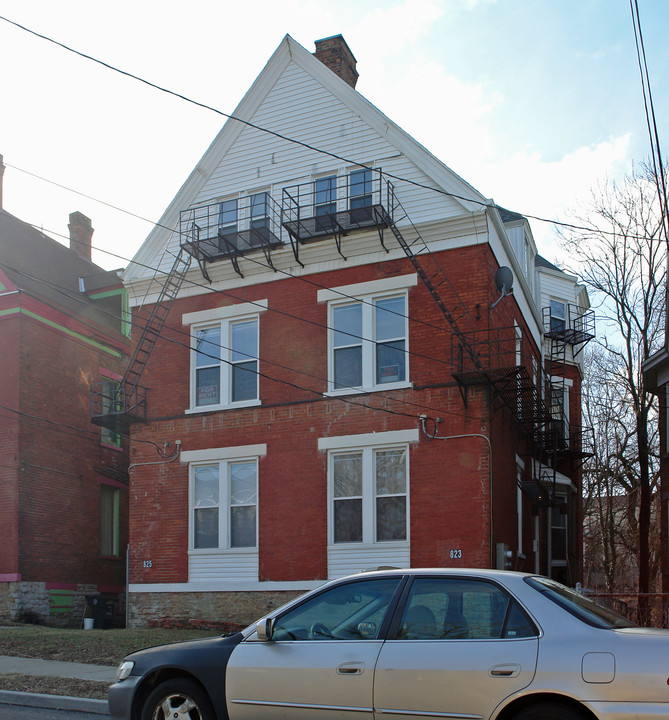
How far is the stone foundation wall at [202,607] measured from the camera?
1833 centimetres

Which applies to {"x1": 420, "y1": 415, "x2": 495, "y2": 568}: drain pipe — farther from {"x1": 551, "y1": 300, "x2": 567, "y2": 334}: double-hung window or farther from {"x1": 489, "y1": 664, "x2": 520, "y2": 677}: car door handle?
{"x1": 551, "y1": 300, "x2": 567, "y2": 334}: double-hung window

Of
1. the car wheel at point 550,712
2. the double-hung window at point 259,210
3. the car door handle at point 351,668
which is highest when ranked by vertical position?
the double-hung window at point 259,210

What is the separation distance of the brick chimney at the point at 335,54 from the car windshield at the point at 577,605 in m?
17.6

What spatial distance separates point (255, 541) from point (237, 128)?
9.87 m

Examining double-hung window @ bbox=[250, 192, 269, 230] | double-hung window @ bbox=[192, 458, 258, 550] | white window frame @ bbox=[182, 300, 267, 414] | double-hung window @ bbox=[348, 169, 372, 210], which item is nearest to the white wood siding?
double-hung window @ bbox=[192, 458, 258, 550]

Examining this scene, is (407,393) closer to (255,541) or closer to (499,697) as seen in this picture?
(255,541)

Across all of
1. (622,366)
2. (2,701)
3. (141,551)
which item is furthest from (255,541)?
(622,366)

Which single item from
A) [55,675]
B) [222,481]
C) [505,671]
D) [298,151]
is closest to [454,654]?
[505,671]

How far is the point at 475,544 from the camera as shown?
16594 mm

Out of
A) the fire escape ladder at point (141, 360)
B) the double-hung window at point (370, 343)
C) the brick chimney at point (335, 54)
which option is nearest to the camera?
the double-hung window at point (370, 343)

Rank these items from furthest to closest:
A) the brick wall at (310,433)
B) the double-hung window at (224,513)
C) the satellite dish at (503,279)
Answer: the double-hung window at (224,513)
the satellite dish at (503,279)
the brick wall at (310,433)

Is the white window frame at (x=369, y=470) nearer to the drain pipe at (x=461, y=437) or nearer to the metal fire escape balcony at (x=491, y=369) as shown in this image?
the drain pipe at (x=461, y=437)

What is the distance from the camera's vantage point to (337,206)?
19594 millimetres

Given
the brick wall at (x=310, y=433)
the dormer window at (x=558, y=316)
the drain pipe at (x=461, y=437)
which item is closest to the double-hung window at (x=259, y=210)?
the brick wall at (x=310, y=433)
